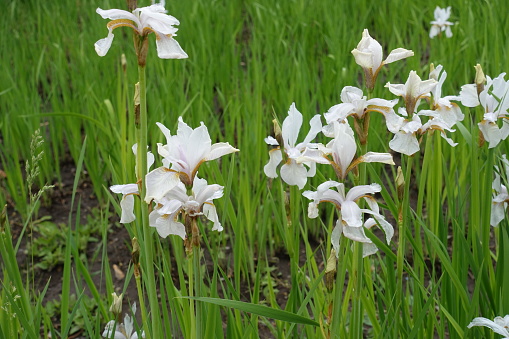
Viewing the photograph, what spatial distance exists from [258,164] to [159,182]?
1.50 metres

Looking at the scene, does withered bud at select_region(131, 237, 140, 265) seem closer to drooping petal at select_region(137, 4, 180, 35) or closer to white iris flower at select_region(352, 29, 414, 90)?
drooping petal at select_region(137, 4, 180, 35)

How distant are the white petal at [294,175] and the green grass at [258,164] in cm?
15

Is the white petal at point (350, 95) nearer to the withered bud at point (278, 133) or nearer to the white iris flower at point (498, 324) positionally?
the withered bud at point (278, 133)

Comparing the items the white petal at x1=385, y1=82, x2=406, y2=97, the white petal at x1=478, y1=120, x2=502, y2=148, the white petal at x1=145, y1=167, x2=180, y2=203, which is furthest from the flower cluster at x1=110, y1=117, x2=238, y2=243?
the white petal at x1=478, y1=120, x2=502, y2=148

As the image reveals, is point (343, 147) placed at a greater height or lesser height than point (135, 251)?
greater

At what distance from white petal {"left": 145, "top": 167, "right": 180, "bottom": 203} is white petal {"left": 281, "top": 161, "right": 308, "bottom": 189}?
0.96ft

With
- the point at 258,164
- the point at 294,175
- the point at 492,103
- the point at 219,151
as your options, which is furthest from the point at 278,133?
the point at 258,164

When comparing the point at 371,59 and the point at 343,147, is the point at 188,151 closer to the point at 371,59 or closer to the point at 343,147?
the point at 343,147

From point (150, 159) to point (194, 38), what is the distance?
2.63 m

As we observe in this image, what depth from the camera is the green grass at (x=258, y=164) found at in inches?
57.5

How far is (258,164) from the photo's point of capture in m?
2.54

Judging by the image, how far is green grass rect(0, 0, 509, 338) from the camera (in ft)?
4.79

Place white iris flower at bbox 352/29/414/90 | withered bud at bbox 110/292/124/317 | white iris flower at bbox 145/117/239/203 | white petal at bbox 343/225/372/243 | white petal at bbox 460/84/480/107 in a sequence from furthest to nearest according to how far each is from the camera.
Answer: white petal at bbox 460/84/480/107 < withered bud at bbox 110/292/124/317 < white iris flower at bbox 352/29/414/90 < white iris flower at bbox 145/117/239/203 < white petal at bbox 343/225/372/243

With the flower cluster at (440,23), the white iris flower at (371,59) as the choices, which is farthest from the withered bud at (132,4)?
the flower cluster at (440,23)
